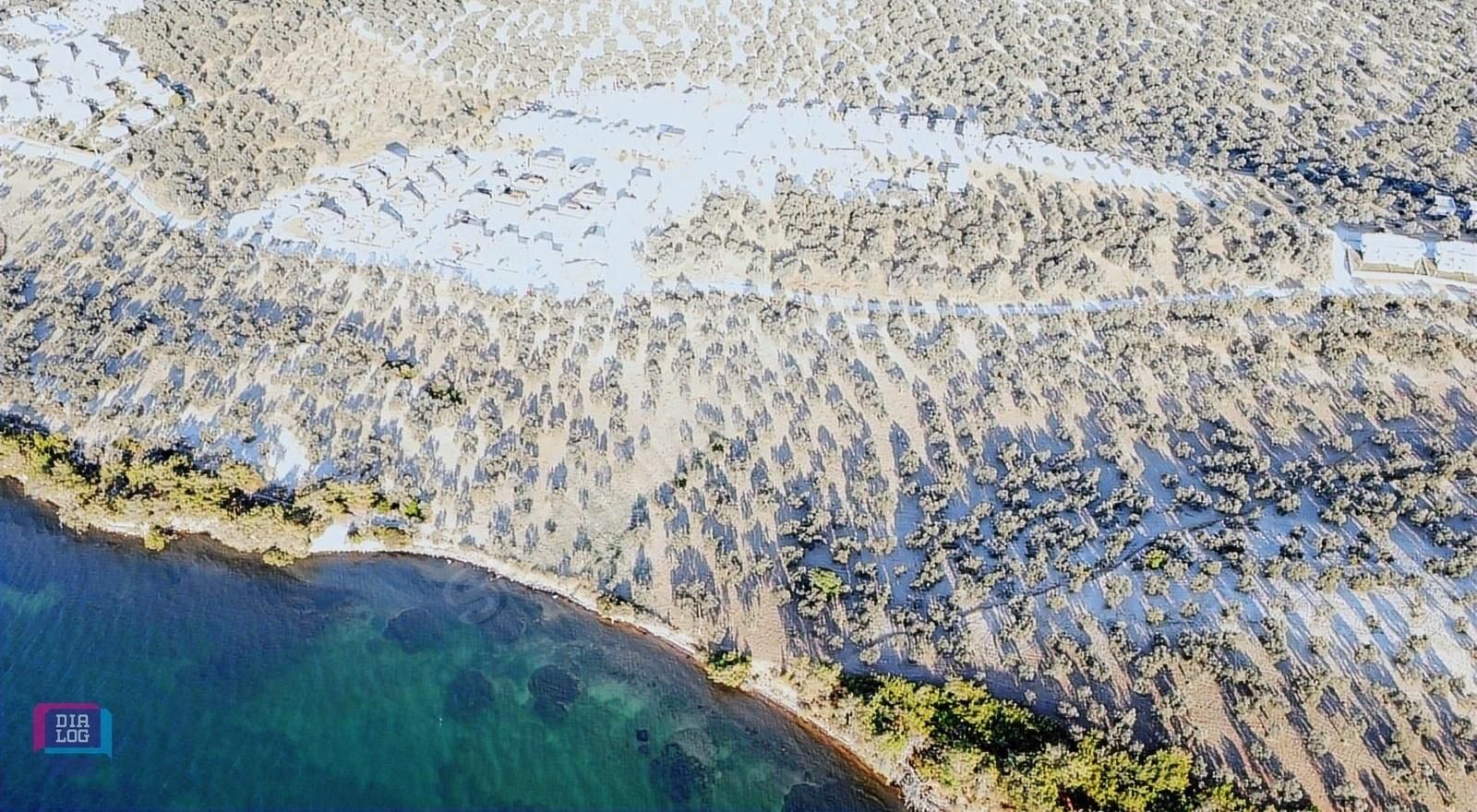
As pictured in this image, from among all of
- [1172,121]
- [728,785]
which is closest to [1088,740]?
[728,785]

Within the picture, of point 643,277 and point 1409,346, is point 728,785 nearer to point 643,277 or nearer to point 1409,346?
point 643,277

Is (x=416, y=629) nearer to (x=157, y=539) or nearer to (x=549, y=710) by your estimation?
(x=549, y=710)

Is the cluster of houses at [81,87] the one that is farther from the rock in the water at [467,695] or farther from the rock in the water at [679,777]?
the rock in the water at [679,777]

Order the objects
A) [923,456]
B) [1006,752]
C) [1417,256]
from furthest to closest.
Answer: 1. [1417,256]
2. [923,456]
3. [1006,752]

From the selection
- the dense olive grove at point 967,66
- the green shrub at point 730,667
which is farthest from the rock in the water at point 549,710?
the dense olive grove at point 967,66

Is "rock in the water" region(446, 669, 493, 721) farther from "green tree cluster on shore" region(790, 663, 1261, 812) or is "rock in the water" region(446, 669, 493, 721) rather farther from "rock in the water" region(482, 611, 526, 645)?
"green tree cluster on shore" region(790, 663, 1261, 812)

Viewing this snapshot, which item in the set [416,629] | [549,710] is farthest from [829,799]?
[416,629]

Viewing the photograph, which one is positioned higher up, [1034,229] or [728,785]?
[1034,229]
